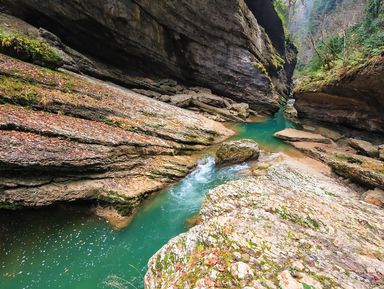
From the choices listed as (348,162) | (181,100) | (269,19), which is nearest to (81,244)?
(348,162)

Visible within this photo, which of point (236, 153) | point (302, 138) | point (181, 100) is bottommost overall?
point (236, 153)

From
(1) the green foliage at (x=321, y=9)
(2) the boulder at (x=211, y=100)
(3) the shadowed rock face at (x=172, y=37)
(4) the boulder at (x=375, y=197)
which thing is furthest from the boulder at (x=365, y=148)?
(1) the green foliage at (x=321, y=9)

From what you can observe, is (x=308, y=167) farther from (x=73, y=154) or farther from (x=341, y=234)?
(x=73, y=154)

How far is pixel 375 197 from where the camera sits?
10.3 m

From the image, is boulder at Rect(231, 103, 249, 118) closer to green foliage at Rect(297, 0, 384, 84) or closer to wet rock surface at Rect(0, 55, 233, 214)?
green foliage at Rect(297, 0, 384, 84)

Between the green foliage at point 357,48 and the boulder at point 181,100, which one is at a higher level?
the green foliage at point 357,48

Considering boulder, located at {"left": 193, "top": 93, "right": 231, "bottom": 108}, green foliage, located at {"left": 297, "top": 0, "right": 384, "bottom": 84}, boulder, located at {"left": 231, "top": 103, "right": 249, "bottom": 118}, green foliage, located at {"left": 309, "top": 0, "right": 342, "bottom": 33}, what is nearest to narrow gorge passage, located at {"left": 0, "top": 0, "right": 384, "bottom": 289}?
green foliage, located at {"left": 297, "top": 0, "right": 384, "bottom": 84}

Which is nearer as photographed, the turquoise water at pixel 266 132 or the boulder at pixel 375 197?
the boulder at pixel 375 197

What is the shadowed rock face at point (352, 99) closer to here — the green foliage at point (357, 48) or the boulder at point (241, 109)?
the green foliage at point (357, 48)

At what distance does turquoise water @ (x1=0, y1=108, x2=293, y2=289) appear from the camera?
7887mm

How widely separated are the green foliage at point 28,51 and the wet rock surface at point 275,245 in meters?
14.5

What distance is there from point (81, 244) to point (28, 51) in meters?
13.0

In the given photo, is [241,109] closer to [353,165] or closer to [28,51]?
[353,165]

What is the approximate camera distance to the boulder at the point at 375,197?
33.1ft
